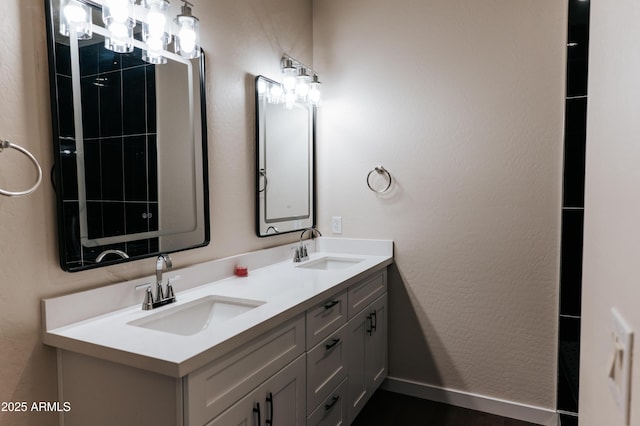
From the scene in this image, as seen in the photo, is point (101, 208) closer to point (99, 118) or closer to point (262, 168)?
point (99, 118)

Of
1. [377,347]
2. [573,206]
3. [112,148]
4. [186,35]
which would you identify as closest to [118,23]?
[186,35]

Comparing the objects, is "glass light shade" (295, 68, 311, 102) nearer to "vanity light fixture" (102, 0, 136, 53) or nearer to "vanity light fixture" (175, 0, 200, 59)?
"vanity light fixture" (175, 0, 200, 59)

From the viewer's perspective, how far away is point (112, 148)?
5.07ft

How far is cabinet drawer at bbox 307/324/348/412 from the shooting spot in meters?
1.75

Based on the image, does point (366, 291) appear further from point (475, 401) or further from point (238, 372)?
point (238, 372)

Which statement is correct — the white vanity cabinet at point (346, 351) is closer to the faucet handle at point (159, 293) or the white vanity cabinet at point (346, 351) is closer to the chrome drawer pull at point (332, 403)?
the chrome drawer pull at point (332, 403)

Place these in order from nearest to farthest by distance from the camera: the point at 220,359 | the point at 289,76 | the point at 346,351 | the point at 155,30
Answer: the point at 220,359, the point at 155,30, the point at 346,351, the point at 289,76

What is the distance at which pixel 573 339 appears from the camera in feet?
7.47

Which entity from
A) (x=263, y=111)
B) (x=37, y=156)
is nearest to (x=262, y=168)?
(x=263, y=111)

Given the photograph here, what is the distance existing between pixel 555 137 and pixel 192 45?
1.87 metres

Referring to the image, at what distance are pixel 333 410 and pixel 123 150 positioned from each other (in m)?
1.42

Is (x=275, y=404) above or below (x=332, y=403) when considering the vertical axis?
above

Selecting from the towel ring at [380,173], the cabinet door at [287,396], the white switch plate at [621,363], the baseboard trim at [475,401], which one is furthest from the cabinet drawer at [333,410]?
the white switch plate at [621,363]

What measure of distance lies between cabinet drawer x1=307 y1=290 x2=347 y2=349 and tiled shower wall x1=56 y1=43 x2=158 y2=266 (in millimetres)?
710
